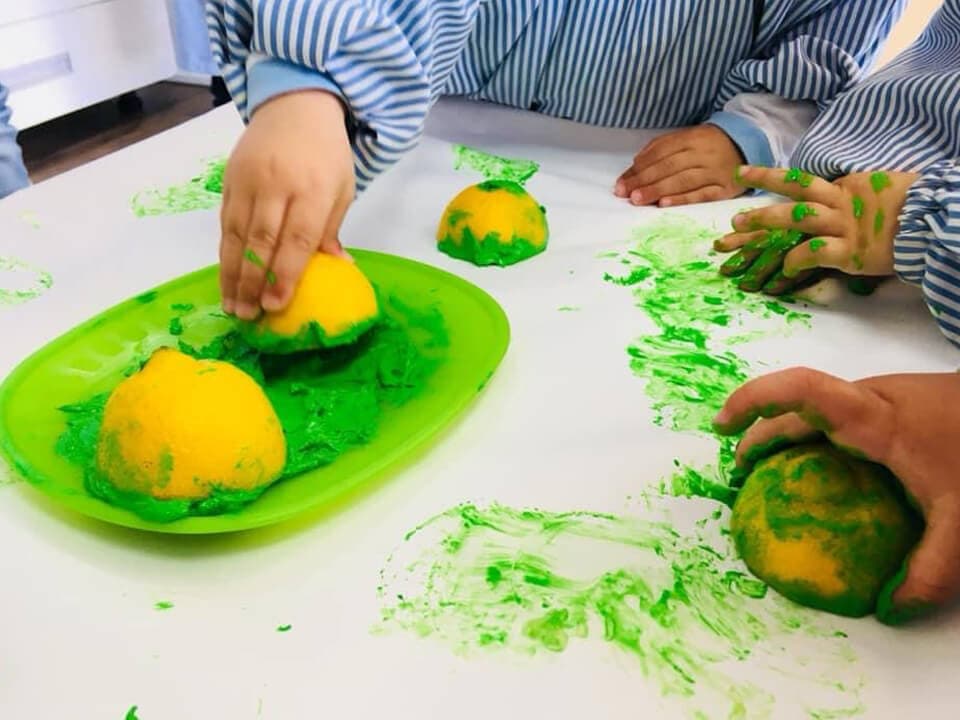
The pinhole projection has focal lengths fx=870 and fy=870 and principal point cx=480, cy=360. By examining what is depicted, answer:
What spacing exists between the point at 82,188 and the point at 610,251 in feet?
1.81

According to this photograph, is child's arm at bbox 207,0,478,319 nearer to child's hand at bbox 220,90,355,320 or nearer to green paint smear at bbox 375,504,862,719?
child's hand at bbox 220,90,355,320

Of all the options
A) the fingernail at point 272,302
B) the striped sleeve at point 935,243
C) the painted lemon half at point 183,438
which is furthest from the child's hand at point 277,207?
the striped sleeve at point 935,243

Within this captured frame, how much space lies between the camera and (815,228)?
2.33 ft

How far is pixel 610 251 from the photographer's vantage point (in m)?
0.80

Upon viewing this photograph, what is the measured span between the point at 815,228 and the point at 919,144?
169mm

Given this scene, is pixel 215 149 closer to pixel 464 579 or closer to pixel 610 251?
pixel 610 251

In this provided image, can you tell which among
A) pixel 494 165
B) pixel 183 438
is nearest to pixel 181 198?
→ pixel 494 165

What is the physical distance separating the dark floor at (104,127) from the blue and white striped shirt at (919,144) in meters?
1.87

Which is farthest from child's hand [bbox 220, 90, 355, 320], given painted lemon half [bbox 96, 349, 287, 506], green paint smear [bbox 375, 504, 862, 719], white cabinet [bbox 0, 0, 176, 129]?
white cabinet [bbox 0, 0, 176, 129]

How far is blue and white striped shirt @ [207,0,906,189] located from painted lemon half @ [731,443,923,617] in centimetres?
45

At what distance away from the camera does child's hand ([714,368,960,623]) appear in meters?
0.42

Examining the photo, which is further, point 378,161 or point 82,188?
point 82,188

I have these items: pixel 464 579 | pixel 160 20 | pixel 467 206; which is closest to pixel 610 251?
pixel 467 206

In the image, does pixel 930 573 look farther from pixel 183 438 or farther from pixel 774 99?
pixel 774 99
